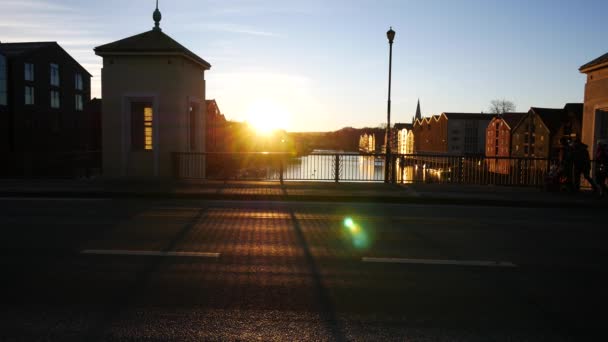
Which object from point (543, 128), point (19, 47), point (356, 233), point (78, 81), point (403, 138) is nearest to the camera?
point (356, 233)

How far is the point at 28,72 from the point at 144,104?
45.5 meters

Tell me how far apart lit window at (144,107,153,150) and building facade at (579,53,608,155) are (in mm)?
15492

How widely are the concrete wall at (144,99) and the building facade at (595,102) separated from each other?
1418cm

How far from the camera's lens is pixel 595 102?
56.9 ft

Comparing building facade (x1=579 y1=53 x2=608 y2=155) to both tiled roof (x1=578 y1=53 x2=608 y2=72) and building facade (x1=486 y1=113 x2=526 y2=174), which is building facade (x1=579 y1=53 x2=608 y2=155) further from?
building facade (x1=486 y1=113 x2=526 y2=174)

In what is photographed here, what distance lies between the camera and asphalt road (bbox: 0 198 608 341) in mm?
4500

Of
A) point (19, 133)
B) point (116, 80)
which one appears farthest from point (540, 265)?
point (19, 133)

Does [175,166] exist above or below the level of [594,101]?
below

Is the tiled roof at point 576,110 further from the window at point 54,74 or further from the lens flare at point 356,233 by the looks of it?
the lens flare at point 356,233

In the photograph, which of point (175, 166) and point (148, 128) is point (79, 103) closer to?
point (148, 128)

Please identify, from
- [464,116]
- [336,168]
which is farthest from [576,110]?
[336,168]

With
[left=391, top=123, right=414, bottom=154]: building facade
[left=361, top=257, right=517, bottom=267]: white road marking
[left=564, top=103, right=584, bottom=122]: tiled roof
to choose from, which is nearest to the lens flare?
[left=361, top=257, right=517, bottom=267]: white road marking

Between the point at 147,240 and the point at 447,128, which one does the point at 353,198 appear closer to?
the point at 147,240

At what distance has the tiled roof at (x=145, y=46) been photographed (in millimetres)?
16656
